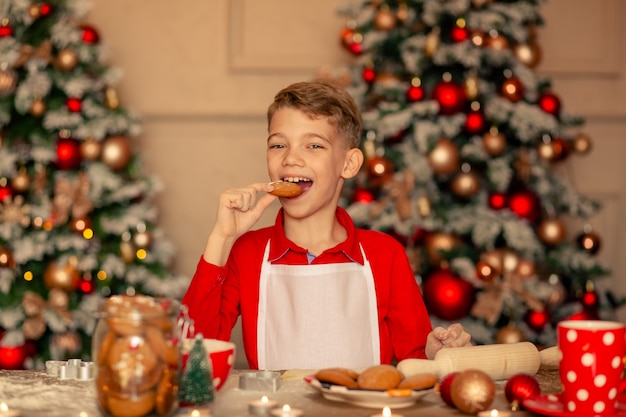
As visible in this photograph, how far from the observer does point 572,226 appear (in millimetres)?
4562

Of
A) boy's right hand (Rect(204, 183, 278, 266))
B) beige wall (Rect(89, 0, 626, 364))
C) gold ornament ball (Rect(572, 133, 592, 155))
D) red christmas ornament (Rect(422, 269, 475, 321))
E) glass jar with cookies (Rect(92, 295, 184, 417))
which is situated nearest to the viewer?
glass jar with cookies (Rect(92, 295, 184, 417))

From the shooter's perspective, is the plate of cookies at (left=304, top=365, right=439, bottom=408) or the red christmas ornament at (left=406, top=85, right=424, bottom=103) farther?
the red christmas ornament at (left=406, top=85, right=424, bottom=103)

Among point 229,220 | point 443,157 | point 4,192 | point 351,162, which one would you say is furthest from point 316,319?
point 4,192

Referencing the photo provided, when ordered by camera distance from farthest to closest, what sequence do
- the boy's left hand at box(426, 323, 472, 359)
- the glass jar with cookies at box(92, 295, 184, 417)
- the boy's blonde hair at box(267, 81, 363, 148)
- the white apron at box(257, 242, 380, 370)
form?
the boy's blonde hair at box(267, 81, 363, 148)
the white apron at box(257, 242, 380, 370)
the boy's left hand at box(426, 323, 472, 359)
the glass jar with cookies at box(92, 295, 184, 417)

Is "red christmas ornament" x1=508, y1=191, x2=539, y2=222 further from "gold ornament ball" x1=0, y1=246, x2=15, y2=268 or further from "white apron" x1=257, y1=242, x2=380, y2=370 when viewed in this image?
"gold ornament ball" x1=0, y1=246, x2=15, y2=268

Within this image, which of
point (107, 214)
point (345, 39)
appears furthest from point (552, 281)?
point (107, 214)

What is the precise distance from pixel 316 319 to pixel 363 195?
1752 mm

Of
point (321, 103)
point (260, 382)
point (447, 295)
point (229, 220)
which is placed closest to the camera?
point (260, 382)

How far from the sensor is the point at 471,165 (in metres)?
3.97

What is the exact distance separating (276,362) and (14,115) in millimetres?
2314

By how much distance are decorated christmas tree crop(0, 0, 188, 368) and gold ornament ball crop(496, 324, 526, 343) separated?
135 cm

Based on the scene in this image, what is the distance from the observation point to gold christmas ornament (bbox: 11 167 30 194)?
3.86 metres

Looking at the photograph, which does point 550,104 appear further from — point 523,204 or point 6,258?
point 6,258

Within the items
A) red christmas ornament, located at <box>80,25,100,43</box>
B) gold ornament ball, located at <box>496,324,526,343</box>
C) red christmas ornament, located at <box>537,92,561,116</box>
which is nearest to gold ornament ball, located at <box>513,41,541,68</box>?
red christmas ornament, located at <box>537,92,561,116</box>
